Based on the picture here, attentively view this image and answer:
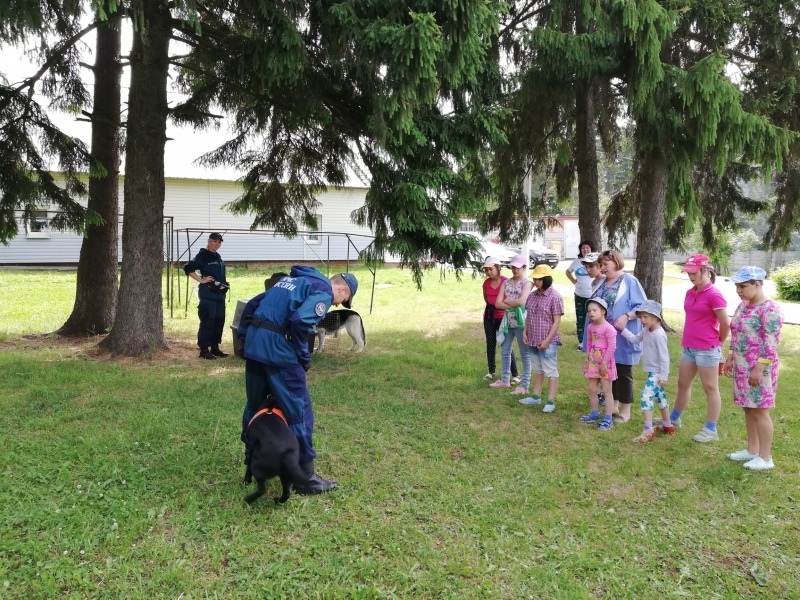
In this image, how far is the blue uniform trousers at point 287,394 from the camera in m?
3.82

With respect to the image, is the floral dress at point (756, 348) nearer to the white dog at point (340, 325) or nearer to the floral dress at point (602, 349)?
the floral dress at point (602, 349)

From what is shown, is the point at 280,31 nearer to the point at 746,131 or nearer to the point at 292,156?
the point at 292,156

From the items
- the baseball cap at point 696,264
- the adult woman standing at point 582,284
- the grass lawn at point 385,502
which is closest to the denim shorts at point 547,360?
the grass lawn at point 385,502

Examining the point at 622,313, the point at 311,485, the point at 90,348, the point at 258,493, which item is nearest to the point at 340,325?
the point at 90,348

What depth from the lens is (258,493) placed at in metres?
3.73

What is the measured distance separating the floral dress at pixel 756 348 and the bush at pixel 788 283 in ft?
58.4

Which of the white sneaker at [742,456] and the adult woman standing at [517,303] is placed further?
the adult woman standing at [517,303]

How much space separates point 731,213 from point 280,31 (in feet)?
33.4

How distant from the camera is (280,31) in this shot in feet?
19.7

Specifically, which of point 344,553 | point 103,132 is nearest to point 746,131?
point 344,553

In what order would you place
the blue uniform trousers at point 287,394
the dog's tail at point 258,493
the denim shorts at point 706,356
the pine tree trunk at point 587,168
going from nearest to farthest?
1. the dog's tail at point 258,493
2. the blue uniform trousers at point 287,394
3. the denim shorts at point 706,356
4. the pine tree trunk at point 587,168

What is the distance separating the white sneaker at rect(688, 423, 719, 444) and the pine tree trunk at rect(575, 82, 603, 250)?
5369 millimetres

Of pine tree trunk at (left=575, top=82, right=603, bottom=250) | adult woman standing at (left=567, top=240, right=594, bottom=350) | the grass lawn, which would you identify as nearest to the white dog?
the grass lawn

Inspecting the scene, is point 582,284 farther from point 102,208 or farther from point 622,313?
point 102,208
